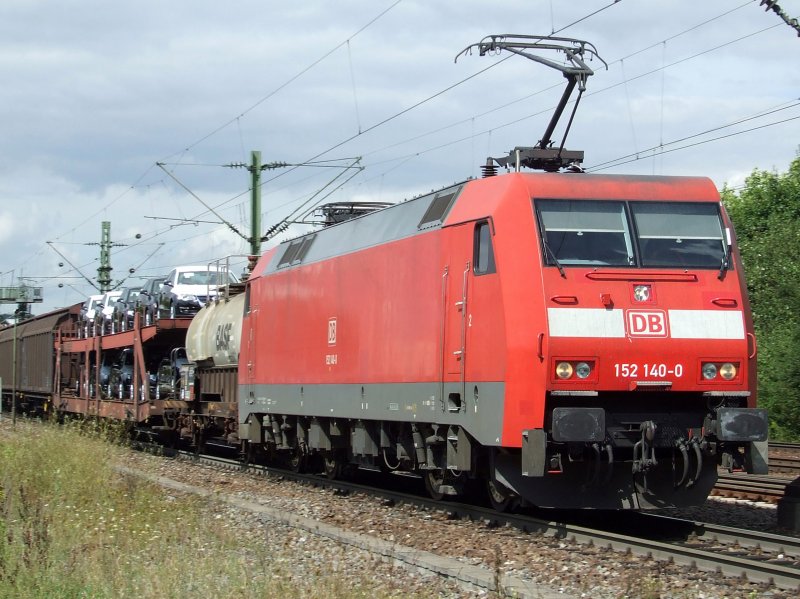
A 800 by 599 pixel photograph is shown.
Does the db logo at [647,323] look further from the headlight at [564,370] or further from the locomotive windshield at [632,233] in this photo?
the headlight at [564,370]

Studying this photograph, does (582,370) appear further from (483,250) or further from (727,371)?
(483,250)

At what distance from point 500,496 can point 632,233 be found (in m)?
3.18

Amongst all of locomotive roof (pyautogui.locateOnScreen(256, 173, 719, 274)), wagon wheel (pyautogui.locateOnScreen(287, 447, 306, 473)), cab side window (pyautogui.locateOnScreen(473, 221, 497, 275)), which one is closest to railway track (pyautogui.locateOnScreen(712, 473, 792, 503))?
locomotive roof (pyautogui.locateOnScreen(256, 173, 719, 274))

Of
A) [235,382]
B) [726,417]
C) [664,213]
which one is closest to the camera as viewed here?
[726,417]

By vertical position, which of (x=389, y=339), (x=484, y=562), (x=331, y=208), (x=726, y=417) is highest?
(x=331, y=208)

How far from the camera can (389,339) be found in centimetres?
1446

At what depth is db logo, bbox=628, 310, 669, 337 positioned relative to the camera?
36.3 feet

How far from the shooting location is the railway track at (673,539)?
9.21 metres

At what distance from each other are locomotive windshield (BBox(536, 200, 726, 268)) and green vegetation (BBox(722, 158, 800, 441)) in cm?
1461

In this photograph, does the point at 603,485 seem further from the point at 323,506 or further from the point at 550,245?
the point at 323,506

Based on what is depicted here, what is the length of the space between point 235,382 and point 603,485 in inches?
466

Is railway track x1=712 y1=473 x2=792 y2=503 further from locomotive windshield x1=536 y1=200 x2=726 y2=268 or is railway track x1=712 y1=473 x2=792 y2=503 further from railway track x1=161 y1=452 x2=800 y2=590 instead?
locomotive windshield x1=536 y1=200 x2=726 y2=268

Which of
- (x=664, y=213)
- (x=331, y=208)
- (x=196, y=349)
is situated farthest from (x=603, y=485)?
(x=196, y=349)

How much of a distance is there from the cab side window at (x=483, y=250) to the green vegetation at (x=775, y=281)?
15.3 m
